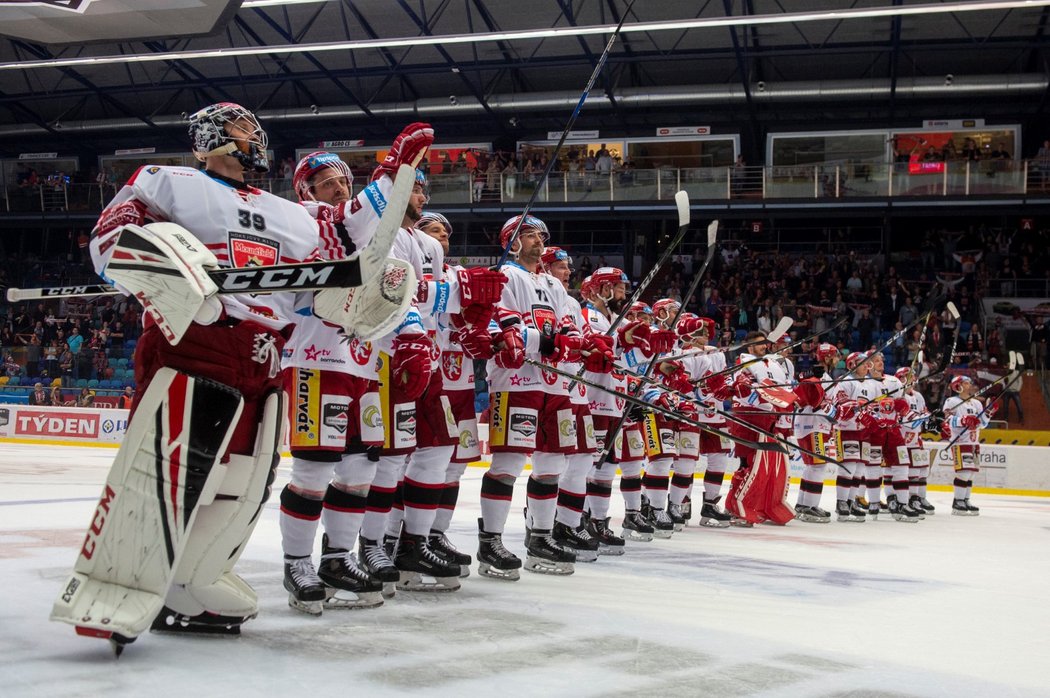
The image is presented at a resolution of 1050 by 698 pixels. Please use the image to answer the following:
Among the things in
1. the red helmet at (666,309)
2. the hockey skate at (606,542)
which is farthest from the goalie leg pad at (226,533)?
the red helmet at (666,309)

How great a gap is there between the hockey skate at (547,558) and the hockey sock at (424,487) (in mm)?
824

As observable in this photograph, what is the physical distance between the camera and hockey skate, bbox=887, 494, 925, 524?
10.8m

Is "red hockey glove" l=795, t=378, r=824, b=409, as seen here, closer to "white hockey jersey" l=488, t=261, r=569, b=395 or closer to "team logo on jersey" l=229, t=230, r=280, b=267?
"white hockey jersey" l=488, t=261, r=569, b=395

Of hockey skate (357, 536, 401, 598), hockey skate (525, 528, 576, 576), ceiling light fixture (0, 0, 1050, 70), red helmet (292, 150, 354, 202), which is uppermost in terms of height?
ceiling light fixture (0, 0, 1050, 70)

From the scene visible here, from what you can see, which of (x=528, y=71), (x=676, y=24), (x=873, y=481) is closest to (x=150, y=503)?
(x=873, y=481)

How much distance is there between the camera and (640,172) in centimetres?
2039

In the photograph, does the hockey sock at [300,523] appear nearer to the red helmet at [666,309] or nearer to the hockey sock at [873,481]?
the red helmet at [666,309]

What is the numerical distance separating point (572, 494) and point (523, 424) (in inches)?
36.7

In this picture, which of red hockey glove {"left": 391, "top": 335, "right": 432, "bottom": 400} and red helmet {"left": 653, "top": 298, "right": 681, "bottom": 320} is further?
red helmet {"left": 653, "top": 298, "right": 681, "bottom": 320}

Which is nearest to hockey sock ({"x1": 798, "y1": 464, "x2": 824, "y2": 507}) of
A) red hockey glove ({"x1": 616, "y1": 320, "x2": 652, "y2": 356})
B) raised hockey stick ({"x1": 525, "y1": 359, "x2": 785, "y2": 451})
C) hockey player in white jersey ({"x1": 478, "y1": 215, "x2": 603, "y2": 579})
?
raised hockey stick ({"x1": 525, "y1": 359, "x2": 785, "y2": 451})

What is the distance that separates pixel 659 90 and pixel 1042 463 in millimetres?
11366

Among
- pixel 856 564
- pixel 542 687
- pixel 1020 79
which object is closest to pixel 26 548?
pixel 542 687

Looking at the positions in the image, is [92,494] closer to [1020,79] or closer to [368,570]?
[368,570]

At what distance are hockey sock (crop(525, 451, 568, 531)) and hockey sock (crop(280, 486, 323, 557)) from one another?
1.77m
